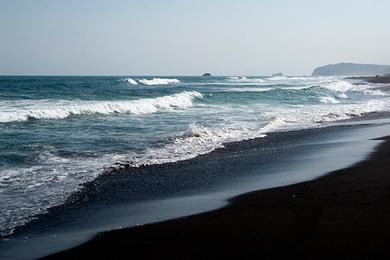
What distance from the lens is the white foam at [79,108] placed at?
72.4 ft

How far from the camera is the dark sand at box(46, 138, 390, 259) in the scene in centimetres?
477

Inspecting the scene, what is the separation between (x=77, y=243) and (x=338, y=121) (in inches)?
669

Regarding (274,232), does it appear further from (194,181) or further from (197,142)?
(197,142)

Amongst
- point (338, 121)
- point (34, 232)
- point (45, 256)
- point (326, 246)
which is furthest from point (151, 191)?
point (338, 121)

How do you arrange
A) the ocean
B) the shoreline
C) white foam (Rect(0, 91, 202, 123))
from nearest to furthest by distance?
the shoreline, the ocean, white foam (Rect(0, 91, 202, 123))

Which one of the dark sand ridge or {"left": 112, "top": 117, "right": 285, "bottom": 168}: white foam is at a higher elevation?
the dark sand ridge

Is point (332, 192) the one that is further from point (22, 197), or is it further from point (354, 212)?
point (22, 197)

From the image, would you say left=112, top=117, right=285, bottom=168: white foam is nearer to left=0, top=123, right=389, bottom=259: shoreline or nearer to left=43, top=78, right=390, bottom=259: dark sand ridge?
left=0, top=123, right=389, bottom=259: shoreline

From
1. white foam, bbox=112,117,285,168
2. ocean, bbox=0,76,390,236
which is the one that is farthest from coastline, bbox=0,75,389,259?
white foam, bbox=112,117,285,168

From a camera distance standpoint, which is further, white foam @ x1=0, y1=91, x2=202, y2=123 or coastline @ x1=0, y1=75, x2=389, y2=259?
white foam @ x1=0, y1=91, x2=202, y2=123

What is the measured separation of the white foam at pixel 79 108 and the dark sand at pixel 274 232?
54.5 feet

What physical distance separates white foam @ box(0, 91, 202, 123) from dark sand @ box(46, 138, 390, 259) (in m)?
16.6

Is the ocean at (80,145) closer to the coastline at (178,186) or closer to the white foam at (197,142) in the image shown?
the white foam at (197,142)

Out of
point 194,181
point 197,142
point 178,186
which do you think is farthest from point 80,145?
point 178,186
